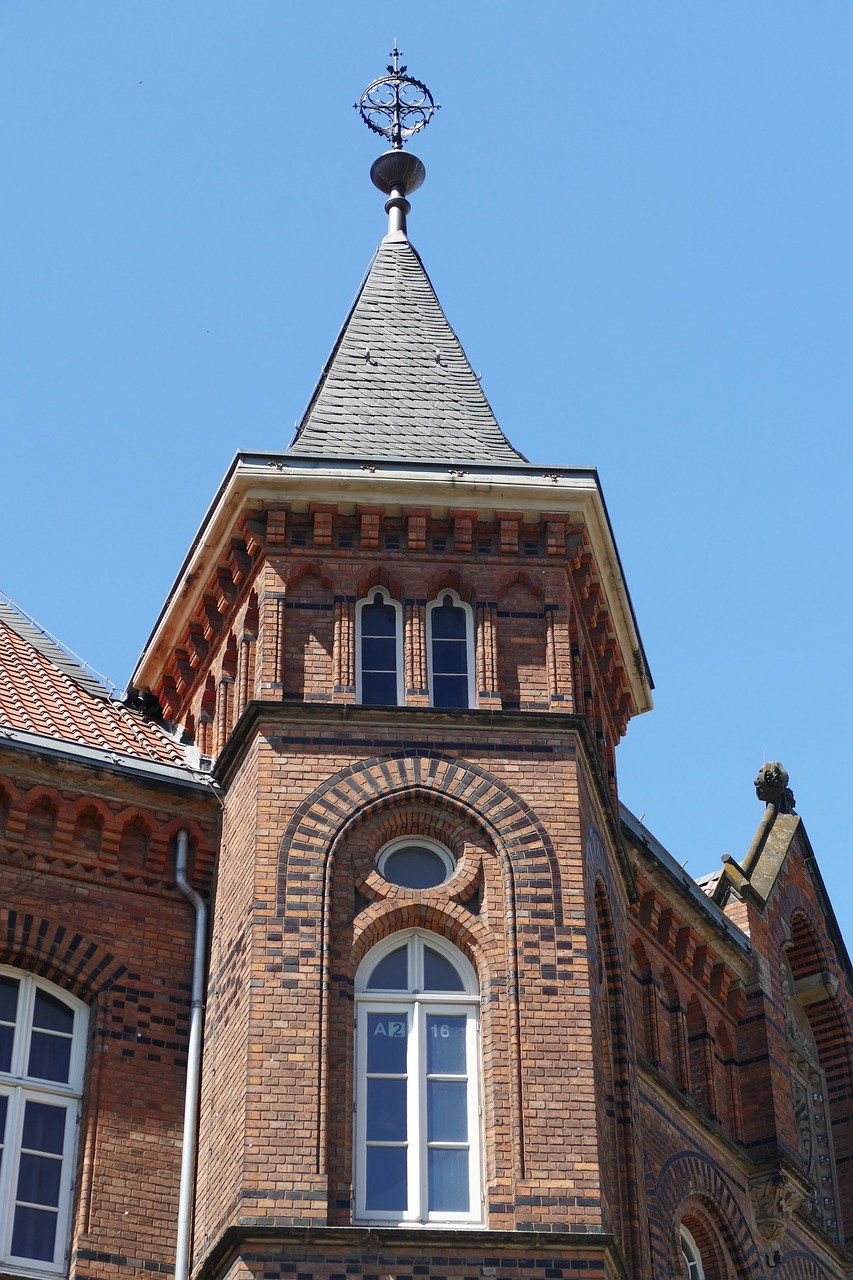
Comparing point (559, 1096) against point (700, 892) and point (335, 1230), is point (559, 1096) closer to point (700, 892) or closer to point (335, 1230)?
point (335, 1230)

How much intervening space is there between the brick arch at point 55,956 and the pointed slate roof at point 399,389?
186 inches

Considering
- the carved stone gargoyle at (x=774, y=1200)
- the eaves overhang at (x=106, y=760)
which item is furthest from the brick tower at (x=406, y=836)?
the carved stone gargoyle at (x=774, y=1200)

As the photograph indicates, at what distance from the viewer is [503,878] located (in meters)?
17.9

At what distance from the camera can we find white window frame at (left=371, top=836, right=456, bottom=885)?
711 inches

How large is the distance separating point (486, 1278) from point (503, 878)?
3.26 meters

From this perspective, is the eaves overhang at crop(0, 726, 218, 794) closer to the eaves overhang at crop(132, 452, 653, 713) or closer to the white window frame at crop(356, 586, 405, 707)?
the white window frame at crop(356, 586, 405, 707)

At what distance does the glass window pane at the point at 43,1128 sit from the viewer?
1728 cm

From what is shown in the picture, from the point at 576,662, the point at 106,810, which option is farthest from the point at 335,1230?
the point at 576,662

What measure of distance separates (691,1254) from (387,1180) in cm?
510

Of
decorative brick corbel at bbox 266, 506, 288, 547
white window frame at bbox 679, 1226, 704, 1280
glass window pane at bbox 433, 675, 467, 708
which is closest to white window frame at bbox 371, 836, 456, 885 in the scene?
glass window pane at bbox 433, 675, 467, 708

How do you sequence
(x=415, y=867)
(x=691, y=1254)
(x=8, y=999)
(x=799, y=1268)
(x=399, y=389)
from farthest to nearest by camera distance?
(x=399, y=389) → (x=799, y=1268) → (x=691, y=1254) → (x=415, y=867) → (x=8, y=999)

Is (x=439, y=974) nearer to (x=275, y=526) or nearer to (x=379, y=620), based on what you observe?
(x=379, y=620)

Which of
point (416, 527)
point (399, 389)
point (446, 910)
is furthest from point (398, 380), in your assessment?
point (446, 910)

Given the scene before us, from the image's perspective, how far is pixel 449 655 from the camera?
63.5 feet
